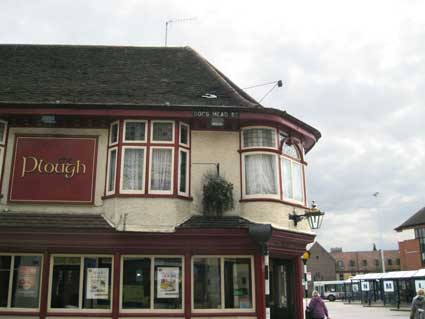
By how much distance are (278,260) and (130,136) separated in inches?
245

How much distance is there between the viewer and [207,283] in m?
13.6

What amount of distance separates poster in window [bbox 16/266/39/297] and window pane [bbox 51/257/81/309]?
504 millimetres

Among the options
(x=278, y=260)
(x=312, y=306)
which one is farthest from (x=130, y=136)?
(x=312, y=306)

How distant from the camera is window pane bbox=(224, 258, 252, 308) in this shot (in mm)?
13531

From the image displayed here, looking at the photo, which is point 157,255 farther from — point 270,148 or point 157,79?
point 157,79

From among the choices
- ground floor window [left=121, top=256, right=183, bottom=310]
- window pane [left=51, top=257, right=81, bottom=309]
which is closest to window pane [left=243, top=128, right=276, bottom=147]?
ground floor window [left=121, top=256, right=183, bottom=310]

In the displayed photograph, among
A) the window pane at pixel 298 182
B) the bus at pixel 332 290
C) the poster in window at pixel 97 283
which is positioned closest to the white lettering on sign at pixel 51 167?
the poster in window at pixel 97 283

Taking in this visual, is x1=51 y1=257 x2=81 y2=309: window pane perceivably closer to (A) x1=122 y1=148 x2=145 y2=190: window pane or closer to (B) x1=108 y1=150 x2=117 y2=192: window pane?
(B) x1=108 y1=150 x2=117 y2=192: window pane

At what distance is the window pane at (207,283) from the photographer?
1346cm

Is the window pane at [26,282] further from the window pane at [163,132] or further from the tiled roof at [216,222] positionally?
the window pane at [163,132]

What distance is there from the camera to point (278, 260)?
1590 cm

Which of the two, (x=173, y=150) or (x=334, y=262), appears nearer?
(x=173, y=150)

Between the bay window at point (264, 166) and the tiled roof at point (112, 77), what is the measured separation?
3.28 ft

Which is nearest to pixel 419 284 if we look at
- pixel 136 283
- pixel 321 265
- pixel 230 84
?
pixel 230 84
